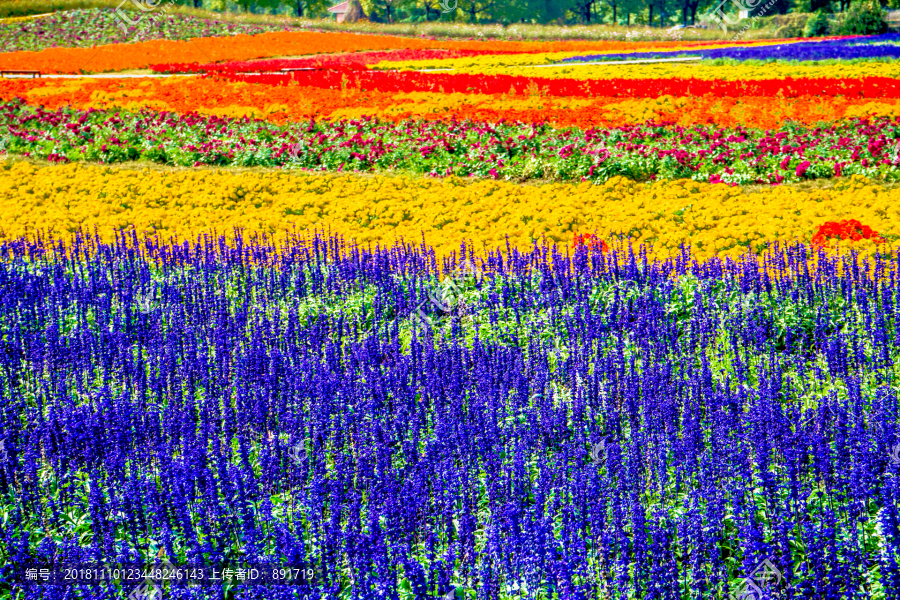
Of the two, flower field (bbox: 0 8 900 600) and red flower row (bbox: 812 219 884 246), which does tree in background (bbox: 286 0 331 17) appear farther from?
red flower row (bbox: 812 219 884 246)

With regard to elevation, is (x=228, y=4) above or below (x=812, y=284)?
above

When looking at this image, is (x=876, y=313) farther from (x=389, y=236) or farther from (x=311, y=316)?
(x=389, y=236)

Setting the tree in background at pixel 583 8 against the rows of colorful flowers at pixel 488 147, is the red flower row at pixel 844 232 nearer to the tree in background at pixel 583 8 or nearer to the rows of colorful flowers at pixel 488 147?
the rows of colorful flowers at pixel 488 147

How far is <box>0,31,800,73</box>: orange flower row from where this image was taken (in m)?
35.2

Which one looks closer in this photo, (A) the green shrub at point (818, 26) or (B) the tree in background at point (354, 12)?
(A) the green shrub at point (818, 26)

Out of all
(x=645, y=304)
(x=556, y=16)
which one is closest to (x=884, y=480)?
(x=645, y=304)

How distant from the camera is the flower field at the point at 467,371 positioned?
4.04 meters

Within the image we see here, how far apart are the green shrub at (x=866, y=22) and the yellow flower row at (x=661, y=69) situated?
53.4 feet

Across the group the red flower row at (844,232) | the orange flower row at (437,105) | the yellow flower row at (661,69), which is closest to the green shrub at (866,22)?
the yellow flower row at (661,69)

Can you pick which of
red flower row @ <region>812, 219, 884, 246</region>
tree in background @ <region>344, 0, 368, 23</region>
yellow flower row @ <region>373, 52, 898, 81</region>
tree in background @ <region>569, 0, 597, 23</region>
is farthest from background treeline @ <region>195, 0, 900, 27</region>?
red flower row @ <region>812, 219, 884, 246</region>

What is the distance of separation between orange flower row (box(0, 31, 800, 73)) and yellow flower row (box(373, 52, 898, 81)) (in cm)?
733

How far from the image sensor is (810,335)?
22.5 feet

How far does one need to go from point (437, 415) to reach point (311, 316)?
2.51 meters

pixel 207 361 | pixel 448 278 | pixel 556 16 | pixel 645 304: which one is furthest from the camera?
pixel 556 16
